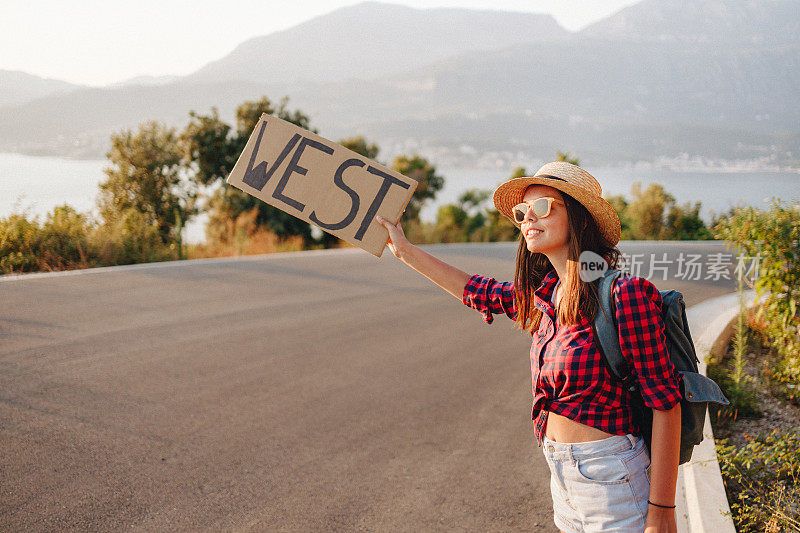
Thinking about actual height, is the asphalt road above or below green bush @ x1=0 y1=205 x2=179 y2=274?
below

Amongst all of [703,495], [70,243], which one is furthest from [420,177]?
[703,495]

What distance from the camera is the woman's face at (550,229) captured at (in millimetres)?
A: 1994

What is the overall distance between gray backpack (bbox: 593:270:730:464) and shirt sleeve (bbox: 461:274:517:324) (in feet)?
1.78

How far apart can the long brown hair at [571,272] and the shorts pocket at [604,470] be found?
439 millimetres

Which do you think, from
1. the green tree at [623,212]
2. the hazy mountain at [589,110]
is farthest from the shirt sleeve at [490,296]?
the hazy mountain at [589,110]

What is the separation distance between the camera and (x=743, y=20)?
469 feet

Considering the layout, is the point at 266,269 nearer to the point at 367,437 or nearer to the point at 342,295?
the point at 342,295

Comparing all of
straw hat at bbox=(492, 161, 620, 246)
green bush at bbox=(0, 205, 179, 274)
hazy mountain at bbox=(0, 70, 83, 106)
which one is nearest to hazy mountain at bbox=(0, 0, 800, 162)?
hazy mountain at bbox=(0, 70, 83, 106)

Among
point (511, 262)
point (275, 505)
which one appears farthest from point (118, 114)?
point (275, 505)

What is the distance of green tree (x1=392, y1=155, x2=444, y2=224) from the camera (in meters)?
20.7

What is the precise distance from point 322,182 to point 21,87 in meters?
110

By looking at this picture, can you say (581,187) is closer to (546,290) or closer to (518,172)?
(546,290)

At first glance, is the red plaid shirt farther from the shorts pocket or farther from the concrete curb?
the concrete curb

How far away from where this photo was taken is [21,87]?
91.8 m
